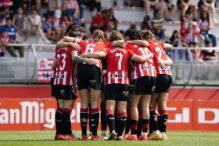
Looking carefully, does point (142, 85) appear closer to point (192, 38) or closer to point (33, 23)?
point (33, 23)

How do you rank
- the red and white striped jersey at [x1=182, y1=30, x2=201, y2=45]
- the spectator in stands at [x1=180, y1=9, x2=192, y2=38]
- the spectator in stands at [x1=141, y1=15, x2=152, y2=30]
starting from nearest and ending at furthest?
the spectator in stands at [x1=141, y1=15, x2=152, y2=30] < the red and white striped jersey at [x1=182, y1=30, x2=201, y2=45] < the spectator in stands at [x1=180, y1=9, x2=192, y2=38]

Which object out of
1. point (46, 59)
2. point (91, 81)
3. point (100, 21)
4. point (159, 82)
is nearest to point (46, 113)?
point (46, 59)

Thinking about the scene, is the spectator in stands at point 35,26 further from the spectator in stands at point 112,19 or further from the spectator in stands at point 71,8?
the spectator in stands at point 112,19

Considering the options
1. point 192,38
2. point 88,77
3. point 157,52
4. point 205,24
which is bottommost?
point 192,38

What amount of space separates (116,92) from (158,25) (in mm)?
13435

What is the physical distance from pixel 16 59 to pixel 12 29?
7.29 ft

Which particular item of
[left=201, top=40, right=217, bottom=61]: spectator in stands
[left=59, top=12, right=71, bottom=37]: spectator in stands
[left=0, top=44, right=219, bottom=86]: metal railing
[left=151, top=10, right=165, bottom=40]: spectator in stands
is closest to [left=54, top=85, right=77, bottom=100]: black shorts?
[left=0, top=44, right=219, bottom=86]: metal railing

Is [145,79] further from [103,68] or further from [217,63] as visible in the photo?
[217,63]

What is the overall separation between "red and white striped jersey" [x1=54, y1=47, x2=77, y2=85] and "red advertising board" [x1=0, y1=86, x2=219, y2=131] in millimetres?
7132

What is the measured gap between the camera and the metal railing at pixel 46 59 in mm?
28312

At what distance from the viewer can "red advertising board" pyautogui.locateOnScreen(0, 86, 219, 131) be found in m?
26.7

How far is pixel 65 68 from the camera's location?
19750 millimetres

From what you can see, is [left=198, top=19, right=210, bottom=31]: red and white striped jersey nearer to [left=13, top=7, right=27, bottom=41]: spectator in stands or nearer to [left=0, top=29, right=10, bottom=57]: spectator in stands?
[left=13, top=7, right=27, bottom=41]: spectator in stands

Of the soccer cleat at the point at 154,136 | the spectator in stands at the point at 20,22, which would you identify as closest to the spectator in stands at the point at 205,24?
the spectator in stands at the point at 20,22
